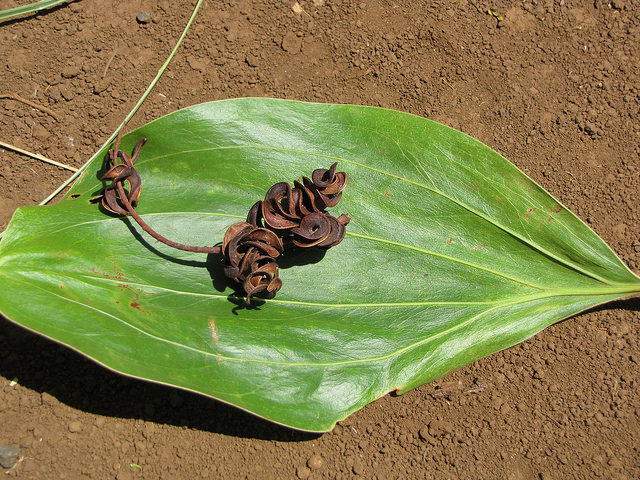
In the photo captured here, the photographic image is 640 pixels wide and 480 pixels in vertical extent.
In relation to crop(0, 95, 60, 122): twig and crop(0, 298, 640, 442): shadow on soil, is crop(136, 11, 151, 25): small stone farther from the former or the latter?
crop(0, 298, 640, 442): shadow on soil

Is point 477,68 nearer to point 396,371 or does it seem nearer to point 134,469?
point 396,371

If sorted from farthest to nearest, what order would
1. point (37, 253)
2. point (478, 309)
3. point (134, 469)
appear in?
point (134, 469)
point (478, 309)
point (37, 253)

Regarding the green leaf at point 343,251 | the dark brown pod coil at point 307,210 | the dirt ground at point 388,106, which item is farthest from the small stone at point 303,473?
the dark brown pod coil at point 307,210

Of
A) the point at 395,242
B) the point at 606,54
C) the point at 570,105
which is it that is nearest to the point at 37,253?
the point at 395,242

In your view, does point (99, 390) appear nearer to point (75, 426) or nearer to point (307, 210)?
point (75, 426)

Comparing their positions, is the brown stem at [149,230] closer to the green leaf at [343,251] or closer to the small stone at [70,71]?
the green leaf at [343,251]

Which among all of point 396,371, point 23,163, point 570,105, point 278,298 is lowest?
point 396,371
